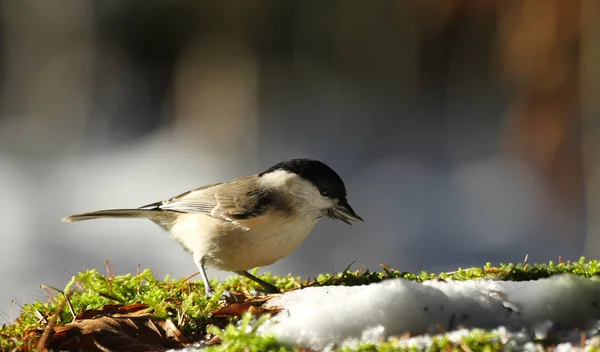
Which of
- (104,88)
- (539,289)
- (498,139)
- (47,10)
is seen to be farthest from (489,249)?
(47,10)

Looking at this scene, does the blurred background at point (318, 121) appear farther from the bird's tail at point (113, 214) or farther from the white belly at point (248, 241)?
the white belly at point (248, 241)

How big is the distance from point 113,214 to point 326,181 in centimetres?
97

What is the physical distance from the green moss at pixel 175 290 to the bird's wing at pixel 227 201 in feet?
0.91

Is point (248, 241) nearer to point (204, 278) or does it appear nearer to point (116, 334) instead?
point (204, 278)

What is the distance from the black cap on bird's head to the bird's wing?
0.57 ft

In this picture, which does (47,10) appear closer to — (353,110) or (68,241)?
(68,241)

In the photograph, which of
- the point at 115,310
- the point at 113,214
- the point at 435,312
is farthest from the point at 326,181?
the point at 435,312

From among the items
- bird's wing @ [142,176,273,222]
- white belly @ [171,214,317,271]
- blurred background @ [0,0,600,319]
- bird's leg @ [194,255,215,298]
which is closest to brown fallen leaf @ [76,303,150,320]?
bird's leg @ [194,255,215,298]

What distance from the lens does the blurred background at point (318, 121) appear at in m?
6.52

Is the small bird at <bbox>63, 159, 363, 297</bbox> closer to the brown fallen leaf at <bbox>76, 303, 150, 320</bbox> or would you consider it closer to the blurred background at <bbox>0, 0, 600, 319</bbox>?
the brown fallen leaf at <bbox>76, 303, 150, 320</bbox>

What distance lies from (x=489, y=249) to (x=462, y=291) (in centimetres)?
497

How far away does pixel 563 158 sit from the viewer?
21.6 ft

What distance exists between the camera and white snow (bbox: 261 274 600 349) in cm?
148

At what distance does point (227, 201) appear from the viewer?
280 cm
